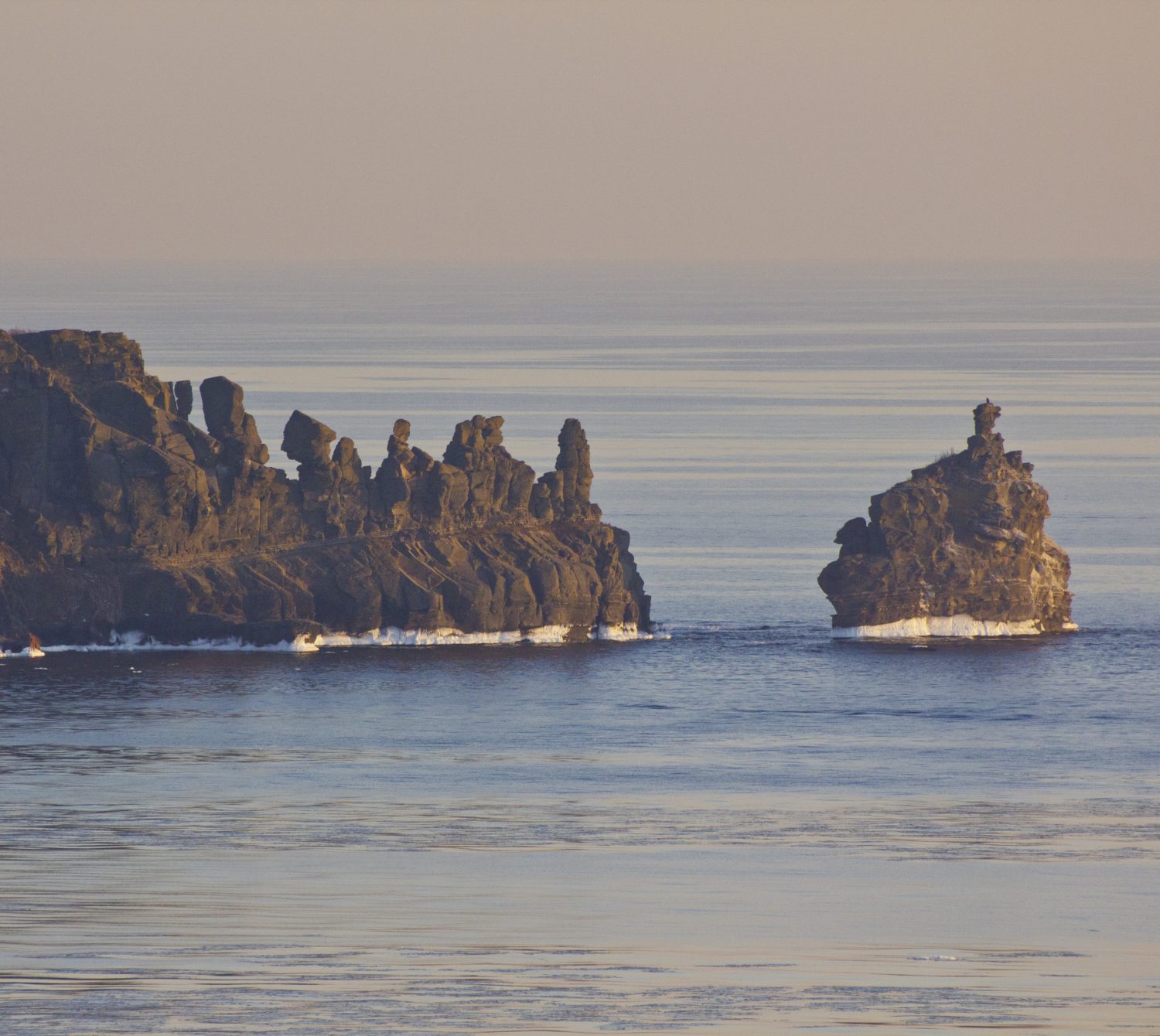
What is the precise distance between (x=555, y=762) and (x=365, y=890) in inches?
1066

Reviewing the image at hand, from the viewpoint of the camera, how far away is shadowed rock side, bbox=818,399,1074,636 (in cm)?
12169

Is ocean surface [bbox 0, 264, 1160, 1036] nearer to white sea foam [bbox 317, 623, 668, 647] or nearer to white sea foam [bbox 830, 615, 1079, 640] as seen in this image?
white sea foam [bbox 317, 623, 668, 647]

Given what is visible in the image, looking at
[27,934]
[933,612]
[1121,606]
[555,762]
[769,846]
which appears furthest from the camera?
[1121,606]

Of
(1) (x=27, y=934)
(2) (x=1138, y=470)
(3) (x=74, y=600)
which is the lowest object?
(1) (x=27, y=934)

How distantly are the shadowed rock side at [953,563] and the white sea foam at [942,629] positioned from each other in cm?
3

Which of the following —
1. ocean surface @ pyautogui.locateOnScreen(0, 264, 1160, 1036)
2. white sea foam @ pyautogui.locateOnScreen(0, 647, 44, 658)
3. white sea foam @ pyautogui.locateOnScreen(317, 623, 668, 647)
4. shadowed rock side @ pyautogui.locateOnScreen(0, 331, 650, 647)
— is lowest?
ocean surface @ pyautogui.locateOnScreen(0, 264, 1160, 1036)

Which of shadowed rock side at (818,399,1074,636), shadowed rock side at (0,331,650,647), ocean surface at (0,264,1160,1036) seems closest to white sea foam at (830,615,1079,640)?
shadowed rock side at (818,399,1074,636)

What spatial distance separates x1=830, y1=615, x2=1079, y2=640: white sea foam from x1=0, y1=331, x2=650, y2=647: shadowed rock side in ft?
30.5

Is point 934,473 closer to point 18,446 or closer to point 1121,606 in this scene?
point 1121,606

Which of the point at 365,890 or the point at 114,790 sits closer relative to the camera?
the point at 365,890

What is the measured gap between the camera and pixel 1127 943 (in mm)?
60656

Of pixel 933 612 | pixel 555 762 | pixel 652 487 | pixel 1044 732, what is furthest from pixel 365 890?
pixel 652 487

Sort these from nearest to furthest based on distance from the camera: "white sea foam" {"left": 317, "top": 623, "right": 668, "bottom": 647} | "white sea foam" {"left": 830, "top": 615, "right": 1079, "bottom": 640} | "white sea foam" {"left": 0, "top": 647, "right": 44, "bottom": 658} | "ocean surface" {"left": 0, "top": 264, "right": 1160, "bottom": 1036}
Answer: "ocean surface" {"left": 0, "top": 264, "right": 1160, "bottom": 1036} → "white sea foam" {"left": 0, "top": 647, "right": 44, "bottom": 658} → "white sea foam" {"left": 317, "top": 623, "right": 668, "bottom": 647} → "white sea foam" {"left": 830, "top": 615, "right": 1079, "bottom": 640}

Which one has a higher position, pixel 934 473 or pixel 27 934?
pixel 934 473
